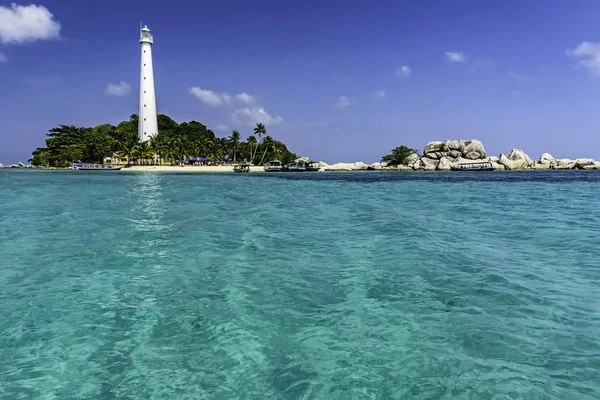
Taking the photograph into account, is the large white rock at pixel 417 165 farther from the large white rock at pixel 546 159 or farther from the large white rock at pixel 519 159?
the large white rock at pixel 546 159

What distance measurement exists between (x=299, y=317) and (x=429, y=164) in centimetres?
14649

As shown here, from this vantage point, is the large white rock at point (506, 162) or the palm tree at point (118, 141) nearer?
the palm tree at point (118, 141)

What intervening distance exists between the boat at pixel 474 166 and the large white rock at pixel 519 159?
10.7 meters

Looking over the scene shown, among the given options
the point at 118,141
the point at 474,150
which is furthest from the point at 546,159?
the point at 118,141

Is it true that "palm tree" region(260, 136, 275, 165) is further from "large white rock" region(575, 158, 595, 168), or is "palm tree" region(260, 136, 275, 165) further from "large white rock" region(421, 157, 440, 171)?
"large white rock" region(575, 158, 595, 168)

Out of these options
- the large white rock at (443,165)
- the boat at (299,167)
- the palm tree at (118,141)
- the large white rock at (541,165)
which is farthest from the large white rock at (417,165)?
→ the palm tree at (118,141)

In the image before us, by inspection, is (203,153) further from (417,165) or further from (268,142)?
(417,165)

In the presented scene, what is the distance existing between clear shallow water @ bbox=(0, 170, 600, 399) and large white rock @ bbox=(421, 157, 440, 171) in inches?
5301

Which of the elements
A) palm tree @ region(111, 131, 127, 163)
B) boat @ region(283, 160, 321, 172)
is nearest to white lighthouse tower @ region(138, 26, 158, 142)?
palm tree @ region(111, 131, 127, 163)

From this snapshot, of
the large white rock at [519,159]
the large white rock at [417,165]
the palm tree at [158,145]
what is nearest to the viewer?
the palm tree at [158,145]

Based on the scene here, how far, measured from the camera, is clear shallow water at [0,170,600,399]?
4848 millimetres

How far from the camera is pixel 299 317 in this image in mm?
6844

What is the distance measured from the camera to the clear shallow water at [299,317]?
191 inches

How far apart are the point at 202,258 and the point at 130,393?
672 centimetres
